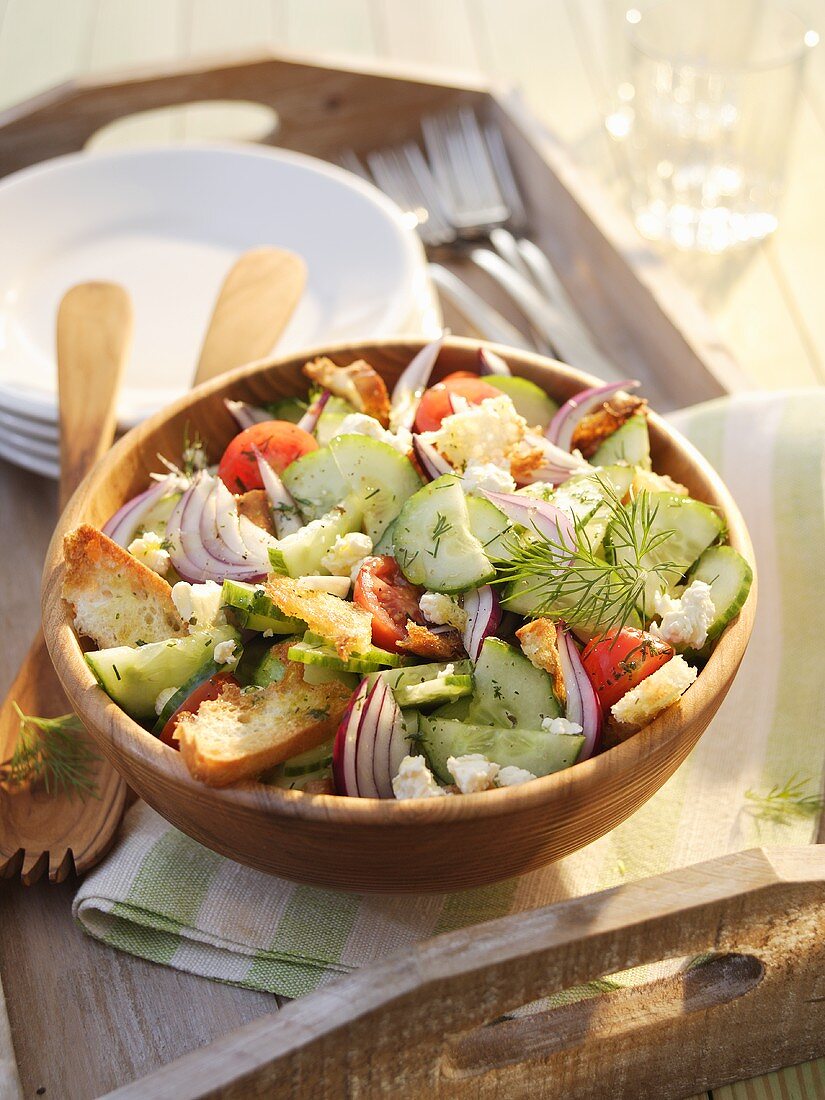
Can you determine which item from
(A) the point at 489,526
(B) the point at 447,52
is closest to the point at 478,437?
(A) the point at 489,526

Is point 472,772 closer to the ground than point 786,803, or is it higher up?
higher up

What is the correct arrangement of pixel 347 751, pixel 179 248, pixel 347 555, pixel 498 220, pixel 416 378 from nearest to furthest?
pixel 347 751 → pixel 347 555 → pixel 416 378 → pixel 179 248 → pixel 498 220

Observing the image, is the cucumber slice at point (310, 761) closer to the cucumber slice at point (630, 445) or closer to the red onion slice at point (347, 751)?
the red onion slice at point (347, 751)

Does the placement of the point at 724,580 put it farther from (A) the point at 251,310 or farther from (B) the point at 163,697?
(A) the point at 251,310

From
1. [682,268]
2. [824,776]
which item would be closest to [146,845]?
[824,776]

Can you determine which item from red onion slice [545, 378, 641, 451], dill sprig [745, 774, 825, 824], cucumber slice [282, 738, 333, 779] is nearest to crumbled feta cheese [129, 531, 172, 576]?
cucumber slice [282, 738, 333, 779]
